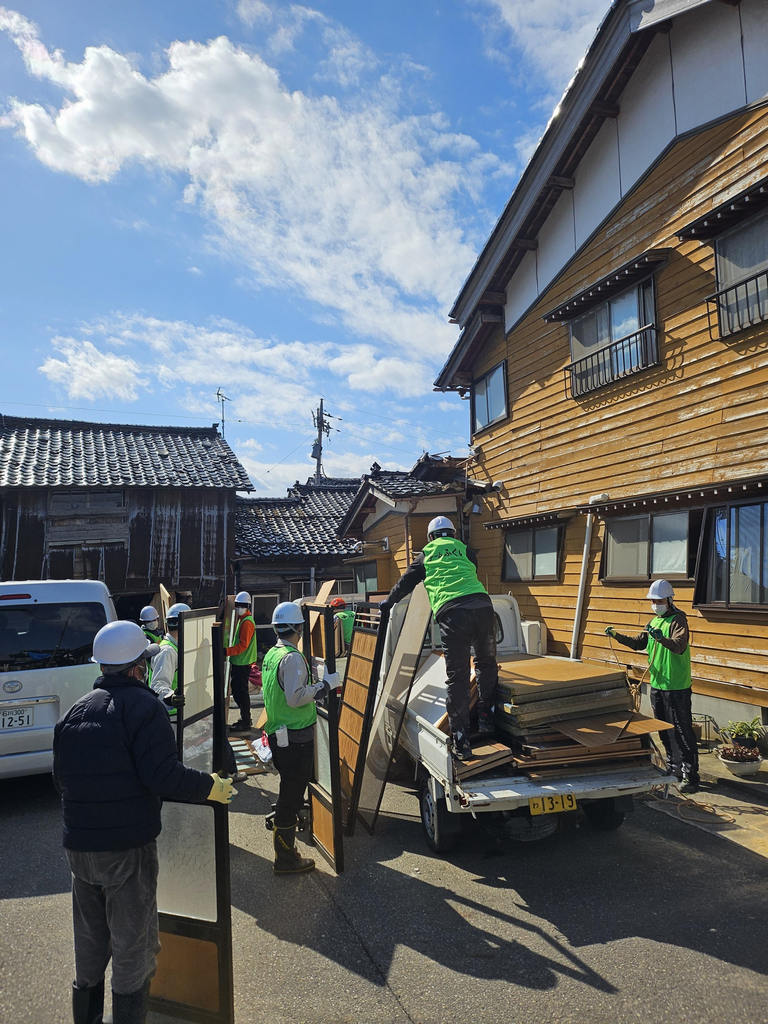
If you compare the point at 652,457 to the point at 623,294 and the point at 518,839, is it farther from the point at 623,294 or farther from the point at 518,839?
the point at 518,839

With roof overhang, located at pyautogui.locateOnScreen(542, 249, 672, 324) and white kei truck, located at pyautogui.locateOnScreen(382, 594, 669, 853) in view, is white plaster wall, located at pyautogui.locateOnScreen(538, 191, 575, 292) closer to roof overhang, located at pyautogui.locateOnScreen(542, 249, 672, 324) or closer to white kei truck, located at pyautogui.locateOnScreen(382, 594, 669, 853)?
roof overhang, located at pyautogui.locateOnScreen(542, 249, 672, 324)

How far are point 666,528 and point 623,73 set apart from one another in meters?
6.82

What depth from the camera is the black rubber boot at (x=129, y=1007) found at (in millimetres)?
2660

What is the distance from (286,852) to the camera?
186 inches

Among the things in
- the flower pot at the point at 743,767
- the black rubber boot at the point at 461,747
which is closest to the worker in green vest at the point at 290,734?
the black rubber boot at the point at 461,747

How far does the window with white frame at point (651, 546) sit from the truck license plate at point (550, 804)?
4565 mm

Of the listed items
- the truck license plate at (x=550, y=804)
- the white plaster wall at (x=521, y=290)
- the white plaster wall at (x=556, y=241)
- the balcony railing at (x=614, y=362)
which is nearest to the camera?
the truck license plate at (x=550, y=804)

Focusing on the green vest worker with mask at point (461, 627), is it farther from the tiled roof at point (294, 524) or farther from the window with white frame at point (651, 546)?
the tiled roof at point (294, 524)

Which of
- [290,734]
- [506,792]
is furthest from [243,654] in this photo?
[506,792]

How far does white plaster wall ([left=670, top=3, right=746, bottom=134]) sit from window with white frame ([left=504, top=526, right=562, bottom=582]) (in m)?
6.14

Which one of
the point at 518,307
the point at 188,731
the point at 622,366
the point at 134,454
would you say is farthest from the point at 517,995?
the point at 134,454

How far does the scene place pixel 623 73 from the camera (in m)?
9.23

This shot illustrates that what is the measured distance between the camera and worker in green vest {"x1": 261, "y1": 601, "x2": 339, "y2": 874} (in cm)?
472

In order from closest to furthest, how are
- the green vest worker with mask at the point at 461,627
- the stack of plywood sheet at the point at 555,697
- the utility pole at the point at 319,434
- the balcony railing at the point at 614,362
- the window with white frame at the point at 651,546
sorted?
the stack of plywood sheet at the point at 555,697 → the green vest worker with mask at the point at 461,627 → the window with white frame at the point at 651,546 → the balcony railing at the point at 614,362 → the utility pole at the point at 319,434
